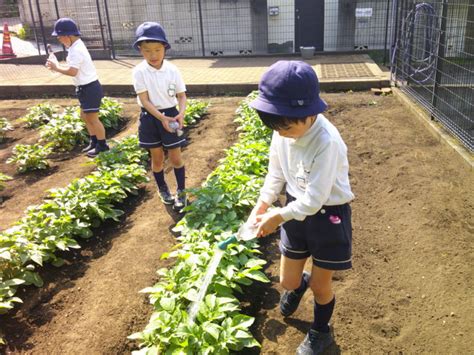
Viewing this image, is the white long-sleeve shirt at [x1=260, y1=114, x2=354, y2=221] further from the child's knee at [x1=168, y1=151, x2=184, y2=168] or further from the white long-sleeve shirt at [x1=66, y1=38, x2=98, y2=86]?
the white long-sleeve shirt at [x1=66, y1=38, x2=98, y2=86]

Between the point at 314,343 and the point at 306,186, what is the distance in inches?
41.1

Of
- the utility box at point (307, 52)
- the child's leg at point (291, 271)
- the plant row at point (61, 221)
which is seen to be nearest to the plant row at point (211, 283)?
the child's leg at point (291, 271)

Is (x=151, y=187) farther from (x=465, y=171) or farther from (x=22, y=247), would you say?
(x=465, y=171)

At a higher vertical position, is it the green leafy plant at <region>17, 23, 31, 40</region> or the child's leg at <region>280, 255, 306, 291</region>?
the green leafy plant at <region>17, 23, 31, 40</region>

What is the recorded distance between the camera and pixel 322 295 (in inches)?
107

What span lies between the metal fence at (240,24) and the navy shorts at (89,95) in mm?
8179

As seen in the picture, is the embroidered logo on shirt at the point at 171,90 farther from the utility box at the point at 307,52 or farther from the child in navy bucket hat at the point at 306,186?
the utility box at the point at 307,52

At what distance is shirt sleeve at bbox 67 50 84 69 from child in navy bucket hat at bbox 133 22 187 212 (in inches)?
72.3

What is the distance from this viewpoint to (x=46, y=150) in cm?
652

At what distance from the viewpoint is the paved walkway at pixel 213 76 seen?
1005 cm

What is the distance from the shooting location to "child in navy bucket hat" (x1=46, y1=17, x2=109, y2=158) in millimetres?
5986

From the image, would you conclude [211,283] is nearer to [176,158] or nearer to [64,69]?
[176,158]

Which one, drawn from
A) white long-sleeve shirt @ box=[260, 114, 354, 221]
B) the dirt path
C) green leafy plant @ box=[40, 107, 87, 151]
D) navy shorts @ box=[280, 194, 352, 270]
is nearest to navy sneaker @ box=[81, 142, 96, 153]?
green leafy plant @ box=[40, 107, 87, 151]

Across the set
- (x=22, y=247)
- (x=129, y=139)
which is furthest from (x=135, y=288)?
(x=129, y=139)
